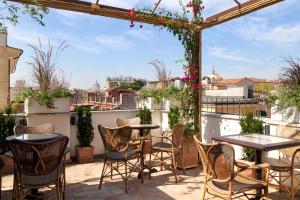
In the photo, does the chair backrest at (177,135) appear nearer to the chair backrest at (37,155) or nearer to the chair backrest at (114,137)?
the chair backrest at (114,137)

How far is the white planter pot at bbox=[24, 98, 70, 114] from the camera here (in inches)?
223

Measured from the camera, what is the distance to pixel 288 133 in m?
4.14

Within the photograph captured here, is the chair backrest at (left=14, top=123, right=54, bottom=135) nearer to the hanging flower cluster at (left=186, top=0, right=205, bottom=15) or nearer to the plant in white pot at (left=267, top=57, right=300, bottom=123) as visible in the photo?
the hanging flower cluster at (left=186, top=0, right=205, bottom=15)

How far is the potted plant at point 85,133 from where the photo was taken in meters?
6.12

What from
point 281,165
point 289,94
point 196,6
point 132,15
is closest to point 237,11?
point 196,6

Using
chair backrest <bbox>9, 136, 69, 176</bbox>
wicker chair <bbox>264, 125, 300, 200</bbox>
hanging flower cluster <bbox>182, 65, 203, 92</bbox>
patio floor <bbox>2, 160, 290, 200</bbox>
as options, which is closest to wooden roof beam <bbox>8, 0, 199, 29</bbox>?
hanging flower cluster <bbox>182, 65, 203, 92</bbox>

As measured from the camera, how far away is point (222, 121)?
5566mm

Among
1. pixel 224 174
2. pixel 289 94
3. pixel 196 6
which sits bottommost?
pixel 224 174

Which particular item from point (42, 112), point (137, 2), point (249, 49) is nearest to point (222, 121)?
point (137, 2)

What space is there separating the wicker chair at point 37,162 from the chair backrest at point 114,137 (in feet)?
3.55

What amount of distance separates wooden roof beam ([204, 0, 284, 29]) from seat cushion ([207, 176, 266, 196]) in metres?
2.73

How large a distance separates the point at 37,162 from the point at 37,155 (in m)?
0.09

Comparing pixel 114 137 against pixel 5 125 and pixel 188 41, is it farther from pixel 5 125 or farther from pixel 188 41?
pixel 188 41

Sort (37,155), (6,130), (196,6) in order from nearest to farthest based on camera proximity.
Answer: (37,155) < (6,130) < (196,6)
